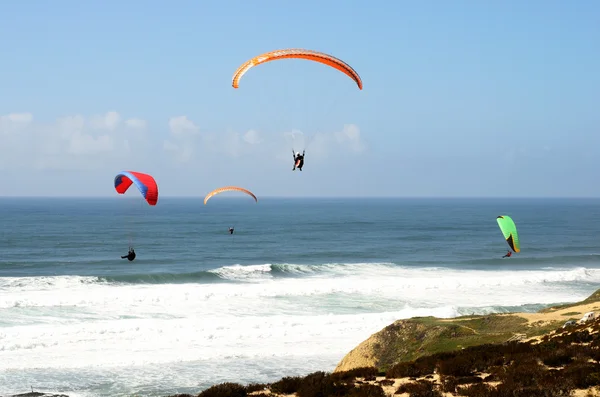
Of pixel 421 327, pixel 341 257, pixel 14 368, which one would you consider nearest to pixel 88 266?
pixel 341 257

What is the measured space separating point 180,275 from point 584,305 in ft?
115

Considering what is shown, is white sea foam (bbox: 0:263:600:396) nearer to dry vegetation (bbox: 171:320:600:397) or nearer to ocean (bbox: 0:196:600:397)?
ocean (bbox: 0:196:600:397)

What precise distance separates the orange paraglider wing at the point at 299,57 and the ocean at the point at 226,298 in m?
12.1

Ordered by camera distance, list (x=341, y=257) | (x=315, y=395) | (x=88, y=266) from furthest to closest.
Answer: (x=341, y=257), (x=88, y=266), (x=315, y=395)

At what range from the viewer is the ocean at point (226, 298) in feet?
85.4

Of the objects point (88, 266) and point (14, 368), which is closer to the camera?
point (14, 368)

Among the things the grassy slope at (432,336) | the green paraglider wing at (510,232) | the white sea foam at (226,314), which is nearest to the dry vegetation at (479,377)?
the grassy slope at (432,336)

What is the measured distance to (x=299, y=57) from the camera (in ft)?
69.5

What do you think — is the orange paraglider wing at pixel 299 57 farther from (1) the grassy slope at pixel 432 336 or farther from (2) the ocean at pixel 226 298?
(2) the ocean at pixel 226 298

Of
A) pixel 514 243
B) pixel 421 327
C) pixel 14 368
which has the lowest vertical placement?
pixel 14 368

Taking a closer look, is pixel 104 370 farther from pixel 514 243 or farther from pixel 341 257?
pixel 341 257

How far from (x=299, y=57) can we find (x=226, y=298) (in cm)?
2508

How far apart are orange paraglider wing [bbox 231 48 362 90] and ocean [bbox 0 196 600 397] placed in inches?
475

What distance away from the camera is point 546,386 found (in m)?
11.3
